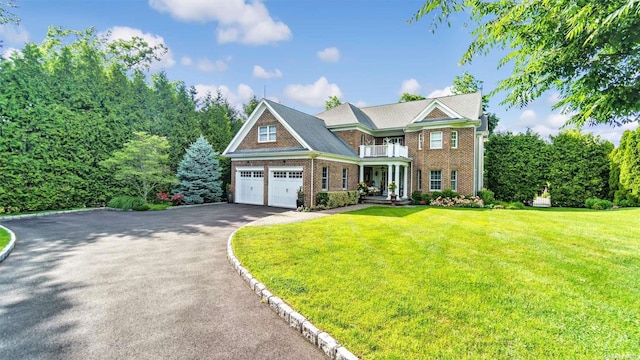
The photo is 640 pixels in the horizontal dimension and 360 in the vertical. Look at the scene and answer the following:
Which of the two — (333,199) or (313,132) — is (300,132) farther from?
(333,199)

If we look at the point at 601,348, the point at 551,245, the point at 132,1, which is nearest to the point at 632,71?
the point at 601,348

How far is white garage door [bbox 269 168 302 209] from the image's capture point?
1638 cm

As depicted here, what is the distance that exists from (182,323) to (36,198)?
15407 mm

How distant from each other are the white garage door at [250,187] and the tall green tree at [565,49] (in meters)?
14.5

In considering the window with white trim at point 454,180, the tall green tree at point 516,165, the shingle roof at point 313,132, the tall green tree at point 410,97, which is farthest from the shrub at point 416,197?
the tall green tree at point 410,97

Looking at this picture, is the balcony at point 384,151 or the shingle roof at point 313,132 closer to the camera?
the shingle roof at point 313,132

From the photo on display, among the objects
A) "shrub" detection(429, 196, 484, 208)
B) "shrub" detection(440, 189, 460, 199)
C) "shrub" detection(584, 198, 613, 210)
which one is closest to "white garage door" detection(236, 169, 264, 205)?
"shrub" detection(429, 196, 484, 208)

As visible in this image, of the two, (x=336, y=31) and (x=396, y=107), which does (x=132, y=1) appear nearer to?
(x=336, y=31)

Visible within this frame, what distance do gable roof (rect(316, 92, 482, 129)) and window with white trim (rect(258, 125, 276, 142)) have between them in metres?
5.33

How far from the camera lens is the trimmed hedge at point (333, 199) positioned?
15383 millimetres

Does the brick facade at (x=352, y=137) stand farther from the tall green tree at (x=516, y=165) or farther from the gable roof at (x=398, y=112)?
the tall green tree at (x=516, y=165)

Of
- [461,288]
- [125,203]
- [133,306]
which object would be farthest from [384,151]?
[133,306]

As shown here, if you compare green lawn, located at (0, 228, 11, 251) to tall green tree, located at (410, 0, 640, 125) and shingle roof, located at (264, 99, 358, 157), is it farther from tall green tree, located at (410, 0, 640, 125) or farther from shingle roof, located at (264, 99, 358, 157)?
shingle roof, located at (264, 99, 358, 157)

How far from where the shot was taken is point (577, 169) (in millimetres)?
17219
